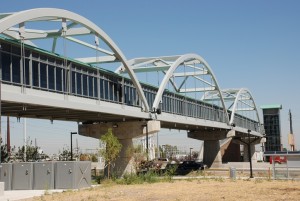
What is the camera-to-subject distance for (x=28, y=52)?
2752 centimetres

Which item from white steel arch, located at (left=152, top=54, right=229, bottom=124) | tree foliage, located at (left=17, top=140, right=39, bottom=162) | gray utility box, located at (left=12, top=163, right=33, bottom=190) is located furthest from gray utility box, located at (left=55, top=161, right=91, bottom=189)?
tree foliage, located at (left=17, top=140, right=39, bottom=162)

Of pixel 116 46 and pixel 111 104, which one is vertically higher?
pixel 116 46

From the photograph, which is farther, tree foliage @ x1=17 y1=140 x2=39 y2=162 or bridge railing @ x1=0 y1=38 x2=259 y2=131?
tree foliage @ x1=17 y1=140 x2=39 y2=162

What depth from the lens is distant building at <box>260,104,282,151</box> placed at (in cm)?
13112

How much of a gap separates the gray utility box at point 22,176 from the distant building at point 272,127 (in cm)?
11055

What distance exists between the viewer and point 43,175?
29.8 m

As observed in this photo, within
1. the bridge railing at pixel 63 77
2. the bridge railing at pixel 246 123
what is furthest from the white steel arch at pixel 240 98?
the bridge railing at pixel 63 77

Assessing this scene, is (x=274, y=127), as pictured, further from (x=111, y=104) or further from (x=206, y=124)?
(x=111, y=104)

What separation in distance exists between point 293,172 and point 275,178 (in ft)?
7.19

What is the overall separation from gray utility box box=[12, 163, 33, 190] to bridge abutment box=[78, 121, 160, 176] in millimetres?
16168

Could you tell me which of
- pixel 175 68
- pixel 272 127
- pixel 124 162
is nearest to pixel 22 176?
pixel 124 162

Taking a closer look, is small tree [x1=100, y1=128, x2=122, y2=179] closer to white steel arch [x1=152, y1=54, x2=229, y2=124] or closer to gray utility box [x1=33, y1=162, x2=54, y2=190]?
white steel arch [x1=152, y1=54, x2=229, y2=124]

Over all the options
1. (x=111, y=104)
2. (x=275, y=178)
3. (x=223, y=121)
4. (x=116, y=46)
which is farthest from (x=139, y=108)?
(x=223, y=121)

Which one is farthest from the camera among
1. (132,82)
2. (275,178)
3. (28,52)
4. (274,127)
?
(274,127)
